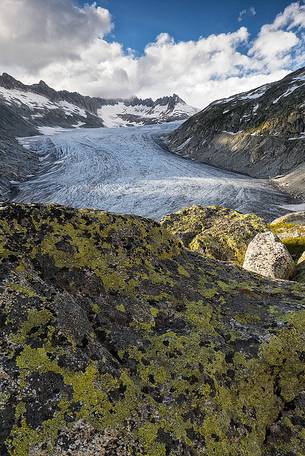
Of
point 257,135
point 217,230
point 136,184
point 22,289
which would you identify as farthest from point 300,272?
point 257,135

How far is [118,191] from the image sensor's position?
7775 centimetres

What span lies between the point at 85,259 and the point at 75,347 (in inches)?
89.7

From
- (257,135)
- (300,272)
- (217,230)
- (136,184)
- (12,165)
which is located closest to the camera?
(300,272)

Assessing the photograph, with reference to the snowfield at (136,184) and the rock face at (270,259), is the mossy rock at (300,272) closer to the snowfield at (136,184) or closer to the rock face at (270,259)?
the rock face at (270,259)

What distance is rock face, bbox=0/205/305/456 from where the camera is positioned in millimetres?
4844

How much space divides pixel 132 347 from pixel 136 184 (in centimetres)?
Answer: 7610

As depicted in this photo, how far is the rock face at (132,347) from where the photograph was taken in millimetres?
4844

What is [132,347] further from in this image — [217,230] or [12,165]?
[12,165]

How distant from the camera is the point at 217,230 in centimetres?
2150

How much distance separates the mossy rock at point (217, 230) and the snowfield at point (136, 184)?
3748 cm

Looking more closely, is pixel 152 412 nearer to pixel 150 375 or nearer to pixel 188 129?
pixel 150 375

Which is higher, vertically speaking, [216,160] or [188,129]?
[188,129]

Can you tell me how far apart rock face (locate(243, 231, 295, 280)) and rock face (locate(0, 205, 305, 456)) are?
14.7 feet

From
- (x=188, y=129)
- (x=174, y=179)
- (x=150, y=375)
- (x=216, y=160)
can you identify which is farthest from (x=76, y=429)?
(x=188, y=129)
